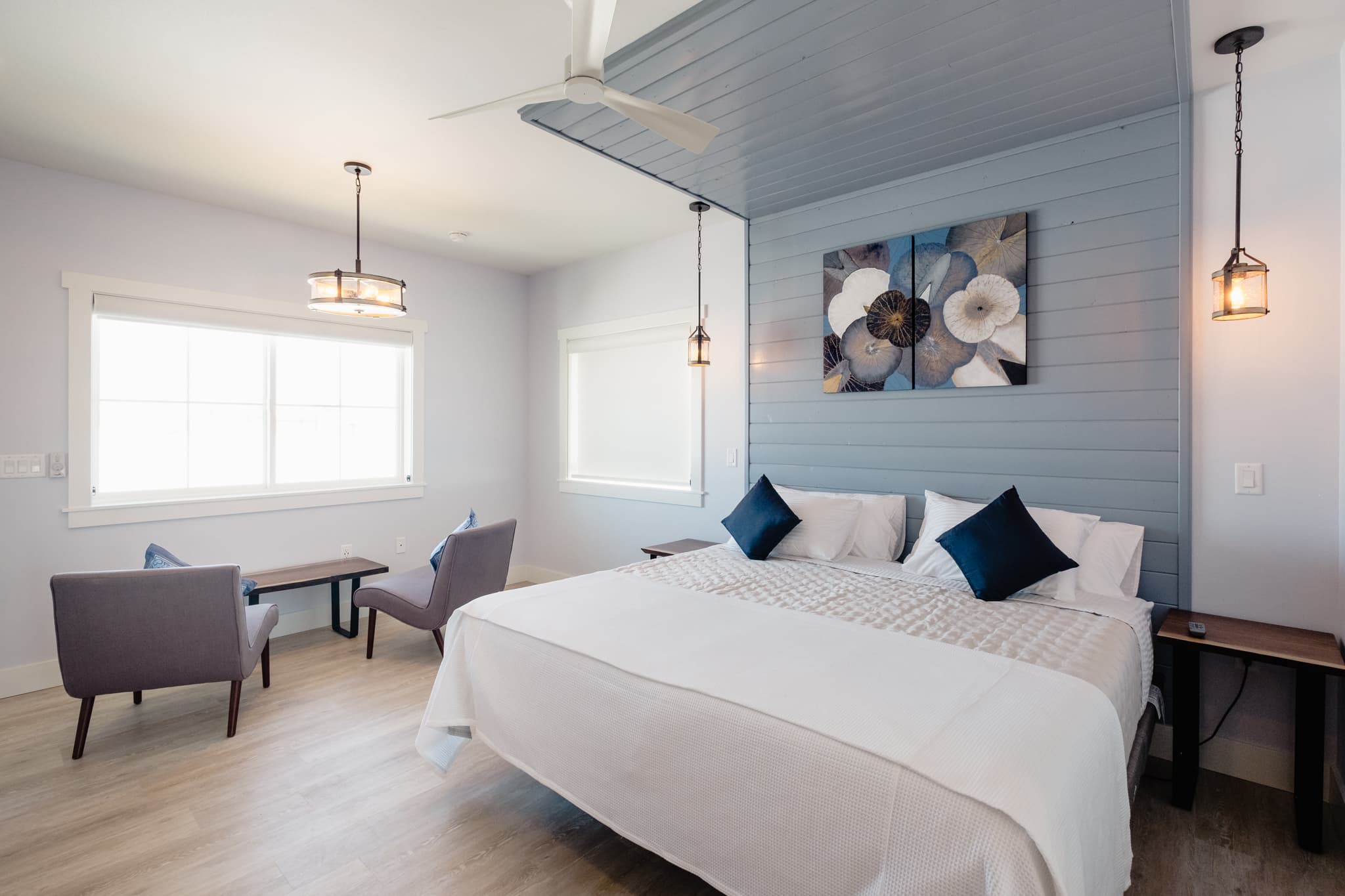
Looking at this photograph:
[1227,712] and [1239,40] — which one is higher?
[1239,40]

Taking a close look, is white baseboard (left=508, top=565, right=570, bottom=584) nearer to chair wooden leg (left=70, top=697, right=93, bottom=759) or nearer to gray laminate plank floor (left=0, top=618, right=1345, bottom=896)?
gray laminate plank floor (left=0, top=618, right=1345, bottom=896)

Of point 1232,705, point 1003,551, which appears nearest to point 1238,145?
point 1003,551

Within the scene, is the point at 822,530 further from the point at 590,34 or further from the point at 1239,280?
the point at 590,34

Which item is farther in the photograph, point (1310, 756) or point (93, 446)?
point (93, 446)

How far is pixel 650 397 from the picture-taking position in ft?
15.6

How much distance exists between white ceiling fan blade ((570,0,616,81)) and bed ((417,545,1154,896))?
5.26ft

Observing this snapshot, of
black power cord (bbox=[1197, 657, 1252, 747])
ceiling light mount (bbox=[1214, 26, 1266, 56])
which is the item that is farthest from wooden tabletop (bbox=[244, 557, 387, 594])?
ceiling light mount (bbox=[1214, 26, 1266, 56])

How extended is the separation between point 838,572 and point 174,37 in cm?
325

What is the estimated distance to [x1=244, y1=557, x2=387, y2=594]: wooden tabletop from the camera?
3.77m

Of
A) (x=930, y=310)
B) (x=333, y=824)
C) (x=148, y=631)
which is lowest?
(x=333, y=824)

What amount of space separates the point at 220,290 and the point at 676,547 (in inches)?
126

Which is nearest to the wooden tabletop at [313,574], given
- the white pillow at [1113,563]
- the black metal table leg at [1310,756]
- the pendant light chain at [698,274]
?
the pendant light chain at [698,274]

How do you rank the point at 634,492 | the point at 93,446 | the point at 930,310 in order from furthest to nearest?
1. the point at 634,492
2. the point at 93,446
3. the point at 930,310

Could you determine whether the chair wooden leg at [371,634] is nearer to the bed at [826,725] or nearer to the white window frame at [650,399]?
the bed at [826,725]
